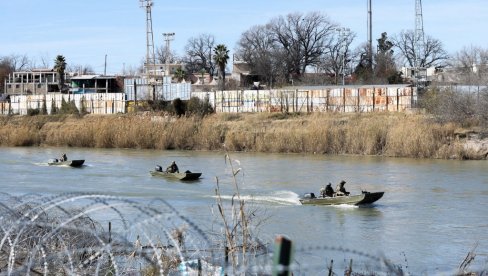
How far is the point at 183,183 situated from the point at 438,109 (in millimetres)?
24257

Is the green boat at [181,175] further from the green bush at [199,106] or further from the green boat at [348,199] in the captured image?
the green bush at [199,106]

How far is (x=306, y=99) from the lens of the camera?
72.9 m

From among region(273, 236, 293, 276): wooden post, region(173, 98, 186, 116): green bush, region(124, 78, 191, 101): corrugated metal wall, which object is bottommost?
region(173, 98, 186, 116): green bush

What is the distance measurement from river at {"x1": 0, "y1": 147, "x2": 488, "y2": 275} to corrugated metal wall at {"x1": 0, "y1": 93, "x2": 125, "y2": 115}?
24.0m

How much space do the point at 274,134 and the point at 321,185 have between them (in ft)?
69.7

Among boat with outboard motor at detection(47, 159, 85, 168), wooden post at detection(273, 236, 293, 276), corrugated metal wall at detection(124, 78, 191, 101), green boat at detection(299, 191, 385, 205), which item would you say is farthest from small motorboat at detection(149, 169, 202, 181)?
corrugated metal wall at detection(124, 78, 191, 101)

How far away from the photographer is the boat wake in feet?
101

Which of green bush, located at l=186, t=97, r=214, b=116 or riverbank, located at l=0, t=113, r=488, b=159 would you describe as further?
green bush, located at l=186, t=97, r=214, b=116

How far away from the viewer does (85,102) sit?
277ft

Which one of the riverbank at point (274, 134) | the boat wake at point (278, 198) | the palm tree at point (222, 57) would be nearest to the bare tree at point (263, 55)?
the palm tree at point (222, 57)

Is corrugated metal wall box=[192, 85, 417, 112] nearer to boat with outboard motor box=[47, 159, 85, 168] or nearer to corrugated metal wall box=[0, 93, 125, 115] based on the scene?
corrugated metal wall box=[0, 93, 125, 115]

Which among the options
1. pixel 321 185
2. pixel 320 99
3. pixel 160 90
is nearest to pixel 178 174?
pixel 321 185

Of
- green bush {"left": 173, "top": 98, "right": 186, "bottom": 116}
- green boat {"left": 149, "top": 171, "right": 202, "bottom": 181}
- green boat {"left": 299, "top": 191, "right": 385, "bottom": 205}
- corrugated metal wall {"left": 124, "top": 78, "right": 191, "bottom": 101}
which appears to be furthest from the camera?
corrugated metal wall {"left": 124, "top": 78, "right": 191, "bottom": 101}

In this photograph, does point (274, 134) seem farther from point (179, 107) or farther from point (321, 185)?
point (321, 185)
